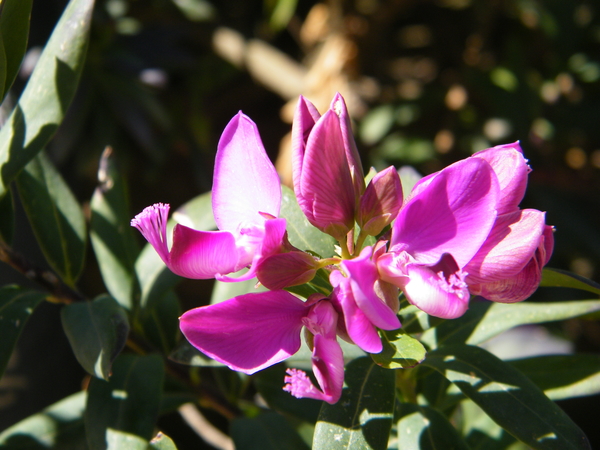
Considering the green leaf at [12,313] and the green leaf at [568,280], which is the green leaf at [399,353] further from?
the green leaf at [12,313]

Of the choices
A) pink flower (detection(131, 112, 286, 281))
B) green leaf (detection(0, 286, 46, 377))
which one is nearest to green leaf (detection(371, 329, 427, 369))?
pink flower (detection(131, 112, 286, 281))


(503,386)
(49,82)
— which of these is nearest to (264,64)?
(49,82)

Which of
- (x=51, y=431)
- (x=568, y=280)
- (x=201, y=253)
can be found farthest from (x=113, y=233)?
(x=568, y=280)

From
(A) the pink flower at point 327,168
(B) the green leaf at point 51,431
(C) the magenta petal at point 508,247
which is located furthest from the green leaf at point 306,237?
(B) the green leaf at point 51,431

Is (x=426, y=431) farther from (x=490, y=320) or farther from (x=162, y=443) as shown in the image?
(x=162, y=443)

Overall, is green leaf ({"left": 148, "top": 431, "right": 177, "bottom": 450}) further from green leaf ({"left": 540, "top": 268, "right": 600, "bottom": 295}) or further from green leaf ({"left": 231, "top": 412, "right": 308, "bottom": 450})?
green leaf ({"left": 540, "top": 268, "right": 600, "bottom": 295})

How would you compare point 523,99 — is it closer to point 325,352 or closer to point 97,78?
point 97,78
